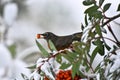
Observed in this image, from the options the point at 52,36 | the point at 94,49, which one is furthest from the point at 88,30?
the point at 52,36

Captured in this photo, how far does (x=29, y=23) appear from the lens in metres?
4.54

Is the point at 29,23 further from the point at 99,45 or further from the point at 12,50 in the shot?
the point at 99,45

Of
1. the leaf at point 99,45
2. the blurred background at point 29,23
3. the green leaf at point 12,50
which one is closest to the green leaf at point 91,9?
the leaf at point 99,45

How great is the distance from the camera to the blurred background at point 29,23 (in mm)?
3777

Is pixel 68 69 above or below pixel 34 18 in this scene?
above

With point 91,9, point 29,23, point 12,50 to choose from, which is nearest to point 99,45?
point 91,9

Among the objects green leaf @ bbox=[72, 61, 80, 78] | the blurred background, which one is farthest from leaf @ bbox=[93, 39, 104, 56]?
the blurred background

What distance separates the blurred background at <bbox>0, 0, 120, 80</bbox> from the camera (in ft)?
12.4

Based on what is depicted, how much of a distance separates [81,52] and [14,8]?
3630mm

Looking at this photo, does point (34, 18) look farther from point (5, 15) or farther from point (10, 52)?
point (10, 52)

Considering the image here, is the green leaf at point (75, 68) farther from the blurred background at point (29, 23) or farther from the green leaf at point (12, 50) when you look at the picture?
the green leaf at point (12, 50)

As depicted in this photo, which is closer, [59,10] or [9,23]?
[9,23]

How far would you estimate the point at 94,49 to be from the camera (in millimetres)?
504

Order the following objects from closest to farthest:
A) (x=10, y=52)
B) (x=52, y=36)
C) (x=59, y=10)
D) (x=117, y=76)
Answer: (x=117, y=76) → (x=52, y=36) → (x=10, y=52) → (x=59, y=10)
